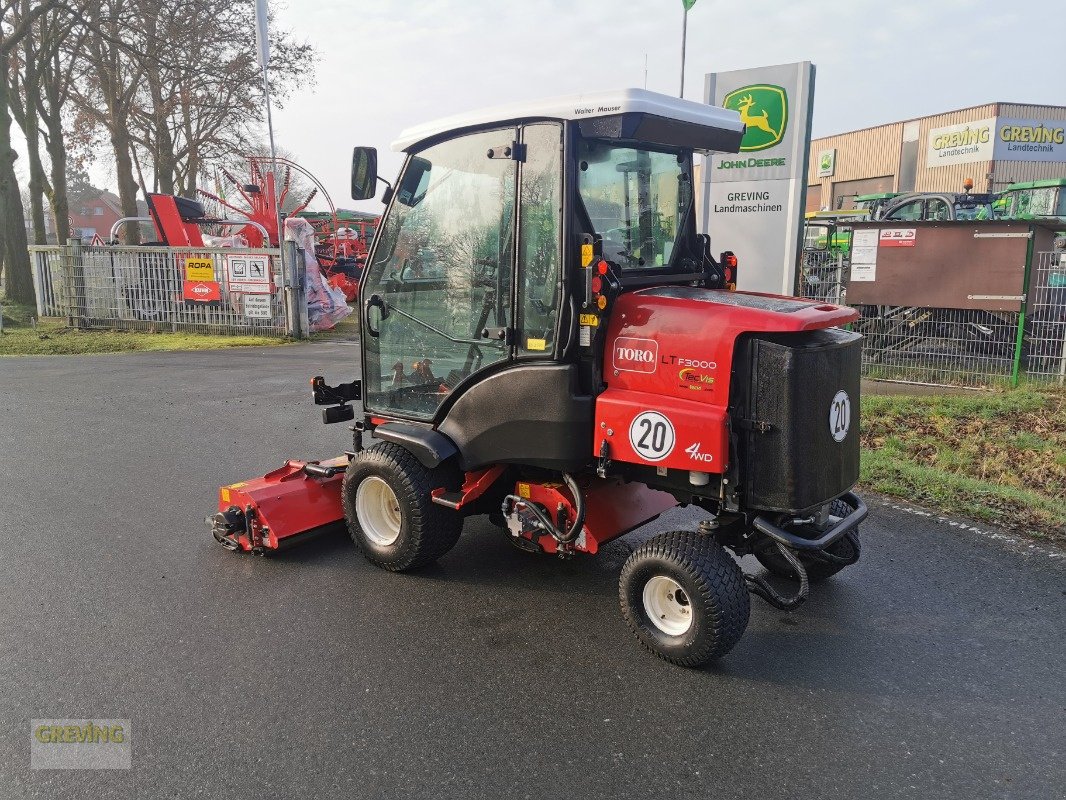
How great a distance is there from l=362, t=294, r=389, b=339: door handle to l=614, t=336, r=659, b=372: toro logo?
148 centimetres

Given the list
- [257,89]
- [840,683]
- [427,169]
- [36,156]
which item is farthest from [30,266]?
[840,683]

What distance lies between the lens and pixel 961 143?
35.7m

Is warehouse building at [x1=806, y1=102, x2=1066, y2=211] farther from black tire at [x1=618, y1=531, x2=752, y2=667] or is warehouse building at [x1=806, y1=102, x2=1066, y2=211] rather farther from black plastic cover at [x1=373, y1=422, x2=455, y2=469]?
black tire at [x1=618, y1=531, x2=752, y2=667]

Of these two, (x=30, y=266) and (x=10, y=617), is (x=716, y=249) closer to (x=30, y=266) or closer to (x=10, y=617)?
(x=10, y=617)

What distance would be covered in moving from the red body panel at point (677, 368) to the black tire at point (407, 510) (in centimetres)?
103

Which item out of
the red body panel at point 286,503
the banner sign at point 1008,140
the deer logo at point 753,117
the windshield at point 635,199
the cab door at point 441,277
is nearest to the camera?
the windshield at point 635,199

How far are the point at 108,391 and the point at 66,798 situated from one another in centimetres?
801

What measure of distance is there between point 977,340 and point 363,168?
7.74 meters

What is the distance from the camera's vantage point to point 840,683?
323 cm

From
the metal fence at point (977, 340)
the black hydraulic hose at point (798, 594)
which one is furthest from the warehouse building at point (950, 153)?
the black hydraulic hose at point (798, 594)

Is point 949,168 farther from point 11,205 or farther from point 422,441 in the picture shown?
point 422,441

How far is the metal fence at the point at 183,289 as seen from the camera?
14398 mm

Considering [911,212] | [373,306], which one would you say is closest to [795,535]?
[373,306]

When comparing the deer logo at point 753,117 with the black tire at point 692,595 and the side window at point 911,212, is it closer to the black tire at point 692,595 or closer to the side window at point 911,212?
the side window at point 911,212
